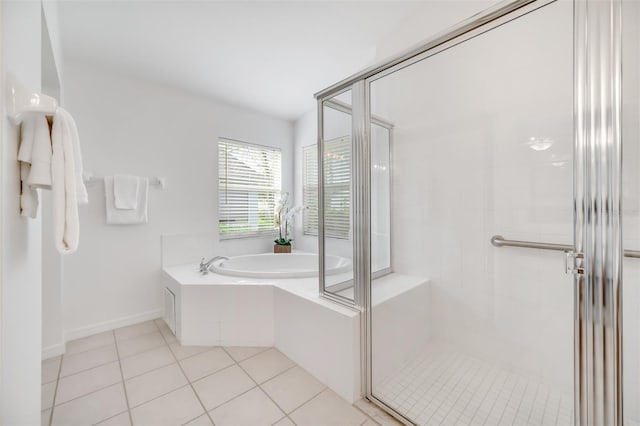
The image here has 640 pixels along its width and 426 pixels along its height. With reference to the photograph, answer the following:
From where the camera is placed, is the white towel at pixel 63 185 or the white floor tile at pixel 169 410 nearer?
the white towel at pixel 63 185

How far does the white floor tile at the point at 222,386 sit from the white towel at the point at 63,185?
119 cm

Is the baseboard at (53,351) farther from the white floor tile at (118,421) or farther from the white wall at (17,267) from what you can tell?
the white wall at (17,267)

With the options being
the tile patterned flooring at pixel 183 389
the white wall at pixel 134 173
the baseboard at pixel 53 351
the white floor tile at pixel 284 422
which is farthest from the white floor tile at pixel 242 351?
the baseboard at pixel 53 351

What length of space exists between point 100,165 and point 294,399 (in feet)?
8.12

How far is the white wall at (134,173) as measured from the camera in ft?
7.79

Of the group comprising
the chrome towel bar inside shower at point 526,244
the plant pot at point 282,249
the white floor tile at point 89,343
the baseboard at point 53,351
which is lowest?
the white floor tile at point 89,343

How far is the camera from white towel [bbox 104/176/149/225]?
2.44 meters

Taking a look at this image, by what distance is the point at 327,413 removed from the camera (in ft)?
4.89

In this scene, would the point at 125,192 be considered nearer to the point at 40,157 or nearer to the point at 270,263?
the point at 270,263

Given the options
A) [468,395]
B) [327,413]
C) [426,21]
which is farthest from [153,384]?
[426,21]

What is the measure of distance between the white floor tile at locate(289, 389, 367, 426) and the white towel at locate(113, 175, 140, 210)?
2191 mm

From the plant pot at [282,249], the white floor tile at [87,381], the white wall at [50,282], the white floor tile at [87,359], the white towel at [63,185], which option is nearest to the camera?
the white towel at [63,185]

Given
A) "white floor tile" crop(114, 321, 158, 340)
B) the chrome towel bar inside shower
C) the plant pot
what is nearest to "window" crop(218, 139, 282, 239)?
the plant pot

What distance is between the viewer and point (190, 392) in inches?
65.3
